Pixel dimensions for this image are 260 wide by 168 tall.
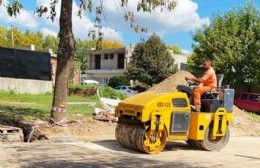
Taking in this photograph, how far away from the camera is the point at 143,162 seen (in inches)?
431

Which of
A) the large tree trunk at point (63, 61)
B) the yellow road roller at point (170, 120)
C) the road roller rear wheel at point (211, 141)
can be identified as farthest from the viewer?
the large tree trunk at point (63, 61)

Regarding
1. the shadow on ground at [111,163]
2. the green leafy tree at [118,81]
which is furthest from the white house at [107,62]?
the shadow on ground at [111,163]

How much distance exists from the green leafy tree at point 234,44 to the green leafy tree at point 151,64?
15.1 metres

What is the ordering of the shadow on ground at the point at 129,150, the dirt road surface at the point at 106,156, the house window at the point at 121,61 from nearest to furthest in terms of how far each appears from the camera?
1. the dirt road surface at the point at 106,156
2. the shadow on ground at the point at 129,150
3. the house window at the point at 121,61

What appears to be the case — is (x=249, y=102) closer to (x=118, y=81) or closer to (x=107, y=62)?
(x=118, y=81)

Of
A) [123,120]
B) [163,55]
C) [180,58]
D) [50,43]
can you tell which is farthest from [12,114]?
[50,43]

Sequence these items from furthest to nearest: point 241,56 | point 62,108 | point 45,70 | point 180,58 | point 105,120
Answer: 1. point 180,58
2. point 241,56
3. point 45,70
4. point 105,120
5. point 62,108

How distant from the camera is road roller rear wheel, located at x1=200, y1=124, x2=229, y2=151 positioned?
1338cm

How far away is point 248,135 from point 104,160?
9.81 m

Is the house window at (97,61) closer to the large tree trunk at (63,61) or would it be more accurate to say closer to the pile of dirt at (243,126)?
the pile of dirt at (243,126)

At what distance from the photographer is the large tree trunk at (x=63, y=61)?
15.6m

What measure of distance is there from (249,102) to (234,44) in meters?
6.42

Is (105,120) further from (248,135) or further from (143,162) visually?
(143,162)

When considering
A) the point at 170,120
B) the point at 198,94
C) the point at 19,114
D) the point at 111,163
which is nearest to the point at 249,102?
the point at 19,114
